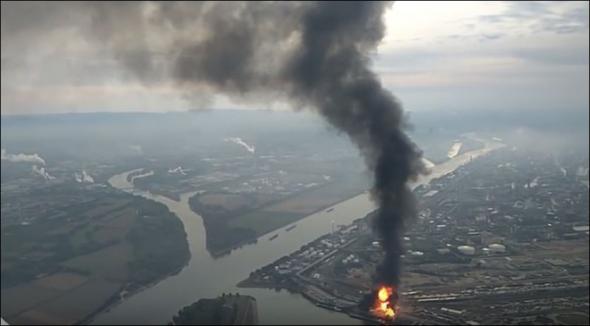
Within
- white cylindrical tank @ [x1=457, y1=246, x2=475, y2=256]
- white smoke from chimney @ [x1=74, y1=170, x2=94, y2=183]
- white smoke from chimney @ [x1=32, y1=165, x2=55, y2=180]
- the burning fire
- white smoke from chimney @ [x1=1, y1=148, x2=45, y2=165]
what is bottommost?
the burning fire

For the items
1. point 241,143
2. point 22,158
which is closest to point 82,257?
point 22,158

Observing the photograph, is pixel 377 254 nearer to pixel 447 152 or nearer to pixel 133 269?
pixel 133 269

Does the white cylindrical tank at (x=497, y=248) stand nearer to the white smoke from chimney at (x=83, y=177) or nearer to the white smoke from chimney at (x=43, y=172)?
the white smoke from chimney at (x=83, y=177)

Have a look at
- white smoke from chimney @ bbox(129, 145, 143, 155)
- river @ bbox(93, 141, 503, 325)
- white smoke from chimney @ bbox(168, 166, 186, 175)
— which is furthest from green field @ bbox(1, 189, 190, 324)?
white smoke from chimney @ bbox(129, 145, 143, 155)

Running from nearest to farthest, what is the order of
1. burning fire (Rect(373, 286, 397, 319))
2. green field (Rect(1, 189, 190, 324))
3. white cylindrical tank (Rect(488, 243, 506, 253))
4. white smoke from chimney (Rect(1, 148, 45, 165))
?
burning fire (Rect(373, 286, 397, 319)) → green field (Rect(1, 189, 190, 324)) → white cylindrical tank (Rect(488, 243, 506, 253)) → white smoke from chimney (Rect(1, 148, 45, 165))

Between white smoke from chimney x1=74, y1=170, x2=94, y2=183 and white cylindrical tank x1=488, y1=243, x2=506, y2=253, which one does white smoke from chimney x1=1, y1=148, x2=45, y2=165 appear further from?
white cylindrical tank x1=488, y1=243, x2=506, y2=253

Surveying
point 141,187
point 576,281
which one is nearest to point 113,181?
point 141,187
